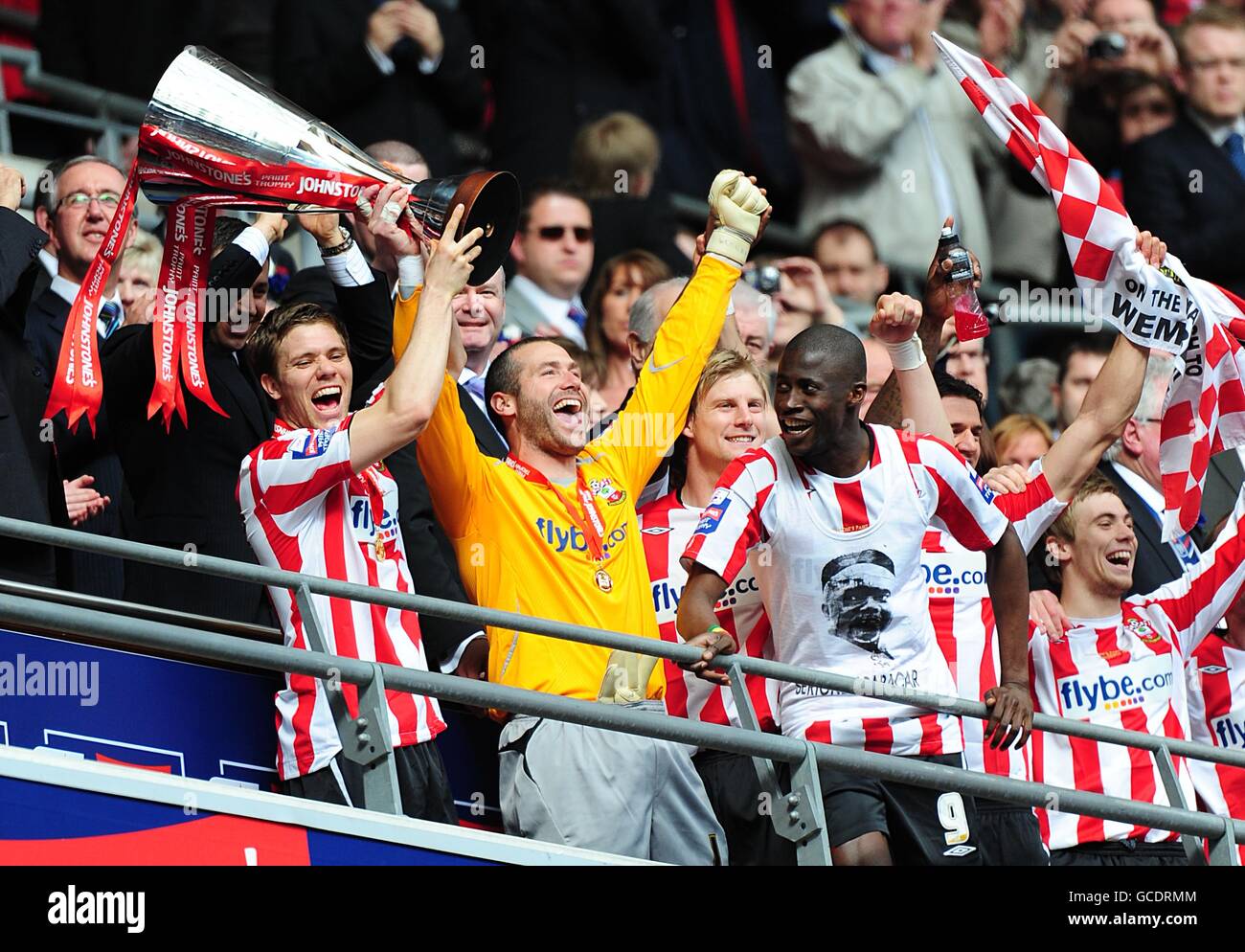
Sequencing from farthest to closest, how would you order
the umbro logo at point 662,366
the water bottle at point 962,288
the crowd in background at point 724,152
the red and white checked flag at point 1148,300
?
the crowd in background at point 724,152
the red and white checked flag at point 1148,300
the water bottle at point 962,288
the umbro logo at point 662,366

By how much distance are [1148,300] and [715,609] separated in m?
1.75

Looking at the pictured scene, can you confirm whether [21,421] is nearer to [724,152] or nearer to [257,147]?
[257,147]

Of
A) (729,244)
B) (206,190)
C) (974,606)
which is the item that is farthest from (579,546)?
(206,190)

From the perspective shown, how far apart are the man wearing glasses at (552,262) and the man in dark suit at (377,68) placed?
2.24 ft

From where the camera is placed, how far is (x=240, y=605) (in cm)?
605

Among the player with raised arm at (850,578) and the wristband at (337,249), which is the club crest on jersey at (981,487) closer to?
the player with raised arm at (850,578)

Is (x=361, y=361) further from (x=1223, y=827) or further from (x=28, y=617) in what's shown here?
(x=1223, y=827)

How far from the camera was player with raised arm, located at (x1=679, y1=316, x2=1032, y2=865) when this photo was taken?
582cm

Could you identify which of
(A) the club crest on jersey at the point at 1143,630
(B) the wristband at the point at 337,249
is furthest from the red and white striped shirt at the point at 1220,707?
(B) the wristband at the point at 337,249

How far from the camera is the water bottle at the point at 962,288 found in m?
6.58

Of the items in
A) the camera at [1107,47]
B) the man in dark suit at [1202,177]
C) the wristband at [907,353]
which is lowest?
the wristband at [907,353]

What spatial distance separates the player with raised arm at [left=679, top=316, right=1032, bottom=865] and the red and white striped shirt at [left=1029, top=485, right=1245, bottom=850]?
86cm

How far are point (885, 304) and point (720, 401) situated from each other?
658mm
